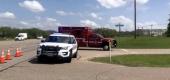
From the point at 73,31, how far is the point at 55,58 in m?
22.0

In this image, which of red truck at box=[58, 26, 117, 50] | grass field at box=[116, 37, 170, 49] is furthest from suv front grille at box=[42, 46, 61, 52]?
grass field at box=[116, 37, 170, 49]

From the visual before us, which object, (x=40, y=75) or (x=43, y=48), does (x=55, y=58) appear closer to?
(x=43, y=48)

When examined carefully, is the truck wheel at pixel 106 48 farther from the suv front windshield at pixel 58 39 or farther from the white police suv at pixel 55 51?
the white police suv at pixel 55 51

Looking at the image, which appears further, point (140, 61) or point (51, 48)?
point (140, 61)

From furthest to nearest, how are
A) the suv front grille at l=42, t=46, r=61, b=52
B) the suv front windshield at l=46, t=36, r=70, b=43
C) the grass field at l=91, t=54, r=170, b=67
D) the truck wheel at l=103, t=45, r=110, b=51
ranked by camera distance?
1. the truck wheel at l=103, t=45, r=110, b=51
2. the suv front windshield at l=46, t=36, r=70, b=43
3. the suv front grille at l=42, t=46, r=61, b=52
4. the grass field at l=91, t=54, r=170, b=67

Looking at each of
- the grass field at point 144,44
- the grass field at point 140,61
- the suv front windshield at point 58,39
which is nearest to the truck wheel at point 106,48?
the grass field at point 144,44

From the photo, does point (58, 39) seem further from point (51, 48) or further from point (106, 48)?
point (106, 48)

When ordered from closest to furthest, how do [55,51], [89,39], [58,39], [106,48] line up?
1. [55,51]
2. [58,39]
3. [106,48]
4. [89,39]

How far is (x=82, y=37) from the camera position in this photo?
141 feet

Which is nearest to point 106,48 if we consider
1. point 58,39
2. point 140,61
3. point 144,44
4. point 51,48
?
point 144,44

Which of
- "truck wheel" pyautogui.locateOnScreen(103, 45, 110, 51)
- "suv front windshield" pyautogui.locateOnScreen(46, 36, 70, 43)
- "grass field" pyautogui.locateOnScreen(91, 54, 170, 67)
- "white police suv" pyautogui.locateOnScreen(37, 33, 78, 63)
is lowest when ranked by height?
"grass field" pyautogui.locateOnScreen(91, 54, 170, 67)

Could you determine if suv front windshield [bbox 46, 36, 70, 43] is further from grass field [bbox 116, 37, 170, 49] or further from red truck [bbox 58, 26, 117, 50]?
grass field [bbox 116, 37, 170, 49]

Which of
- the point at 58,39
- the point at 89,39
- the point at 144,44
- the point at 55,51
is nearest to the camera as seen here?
the point at 55,51

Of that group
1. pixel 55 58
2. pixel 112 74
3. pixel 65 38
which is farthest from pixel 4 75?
pixel 65 38
